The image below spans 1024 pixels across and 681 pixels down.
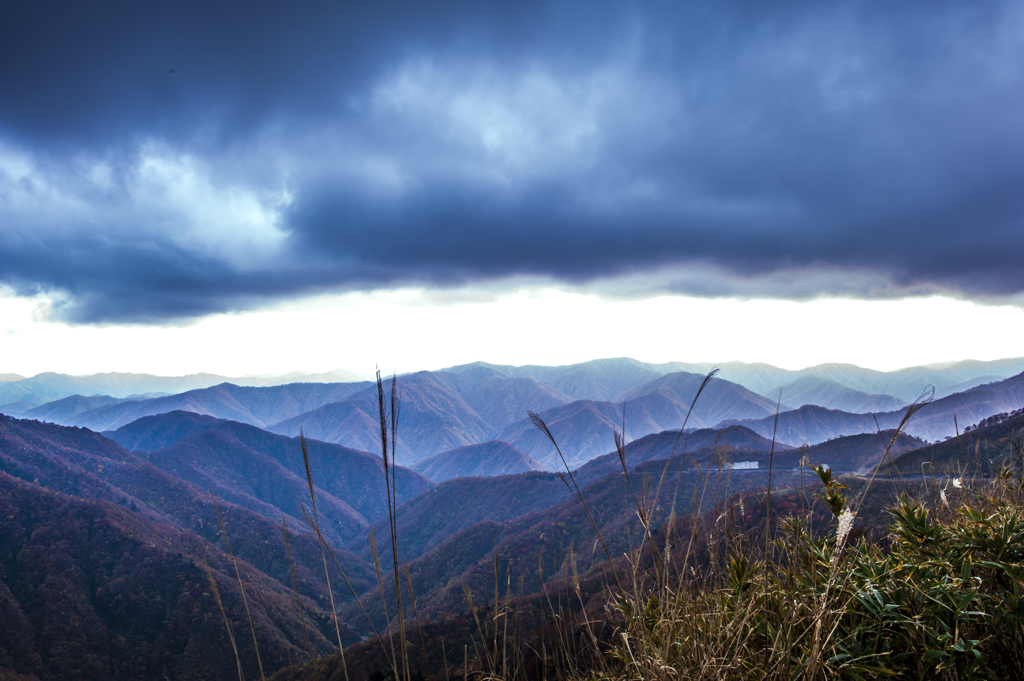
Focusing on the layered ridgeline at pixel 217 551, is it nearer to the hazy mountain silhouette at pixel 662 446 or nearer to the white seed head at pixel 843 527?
the hazy mountain silhouette at pixel 662 446

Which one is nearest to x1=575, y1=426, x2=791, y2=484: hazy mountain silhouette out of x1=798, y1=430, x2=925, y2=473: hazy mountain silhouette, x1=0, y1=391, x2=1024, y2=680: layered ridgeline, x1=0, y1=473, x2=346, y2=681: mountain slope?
x1=0, y1=391, x2=1024, y2=680: layered ridgeline

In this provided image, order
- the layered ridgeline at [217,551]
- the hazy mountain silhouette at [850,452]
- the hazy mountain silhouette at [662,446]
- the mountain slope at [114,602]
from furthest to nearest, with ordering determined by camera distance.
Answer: the hazy mountain silhouette at [662,446] → the hazy mountain silhouette at [850,452] → the mountain slope at [114,602] → the layered ridgeline at [217,551]

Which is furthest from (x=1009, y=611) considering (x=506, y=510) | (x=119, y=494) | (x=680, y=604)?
(x=119, y=494)

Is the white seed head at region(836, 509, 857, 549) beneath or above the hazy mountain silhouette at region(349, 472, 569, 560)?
above

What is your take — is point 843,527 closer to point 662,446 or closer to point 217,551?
point 217,551

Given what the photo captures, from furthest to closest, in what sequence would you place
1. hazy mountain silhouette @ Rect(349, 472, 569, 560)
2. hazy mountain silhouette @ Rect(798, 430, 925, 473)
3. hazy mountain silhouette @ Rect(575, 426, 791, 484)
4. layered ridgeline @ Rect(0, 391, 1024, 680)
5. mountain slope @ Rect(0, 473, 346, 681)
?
hazy mountain silhouette @ Rect(349, 472, 569, 560)
hazy mountain silhouette @ Rect(575, 426, 791, 484)
hazy mountain silhouette @ Rect(798, 430, 925, 473)
mountain slope @ Rect(0, 473, 346, 681)
layered ridgeline @ Rect(0, 391, 1024, 680)

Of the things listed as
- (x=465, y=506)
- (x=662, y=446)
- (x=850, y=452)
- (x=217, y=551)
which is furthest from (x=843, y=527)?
(x=662, y=446)

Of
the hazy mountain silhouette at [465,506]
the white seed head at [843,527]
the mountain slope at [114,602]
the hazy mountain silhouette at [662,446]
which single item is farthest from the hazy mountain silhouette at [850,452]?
the white seed head at [843,527]

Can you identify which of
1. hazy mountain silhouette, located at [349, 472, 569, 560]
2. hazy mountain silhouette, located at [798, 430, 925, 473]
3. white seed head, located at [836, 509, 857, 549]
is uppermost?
white seed head, located at [836, 509, 857, 549]

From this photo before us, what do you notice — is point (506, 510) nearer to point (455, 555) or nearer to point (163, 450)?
point (455, 555)

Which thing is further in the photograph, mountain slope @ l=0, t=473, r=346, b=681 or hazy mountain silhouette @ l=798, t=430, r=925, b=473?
hazy mountain silhouette @ l=798, t=430, r=925, b=473

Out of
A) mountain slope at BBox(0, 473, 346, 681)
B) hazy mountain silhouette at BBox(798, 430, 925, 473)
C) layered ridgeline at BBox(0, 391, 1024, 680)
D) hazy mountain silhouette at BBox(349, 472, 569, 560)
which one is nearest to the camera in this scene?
layered ridgeline at BBox(0, 391, 1024, 680)

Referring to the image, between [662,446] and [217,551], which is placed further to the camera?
[662,446]

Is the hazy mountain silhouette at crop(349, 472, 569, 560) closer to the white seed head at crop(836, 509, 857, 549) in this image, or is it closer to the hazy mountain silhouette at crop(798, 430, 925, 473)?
the hazy mountain silhouette at crop(798, 430, 925, 473)
